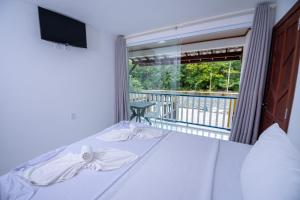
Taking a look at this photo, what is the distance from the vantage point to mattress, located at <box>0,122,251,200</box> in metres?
0.82

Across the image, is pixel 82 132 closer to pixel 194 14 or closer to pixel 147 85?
pixel 147 85

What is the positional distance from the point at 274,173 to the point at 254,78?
1.64 meters

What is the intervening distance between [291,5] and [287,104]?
1033 mm

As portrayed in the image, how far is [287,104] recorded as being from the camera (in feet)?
4.11

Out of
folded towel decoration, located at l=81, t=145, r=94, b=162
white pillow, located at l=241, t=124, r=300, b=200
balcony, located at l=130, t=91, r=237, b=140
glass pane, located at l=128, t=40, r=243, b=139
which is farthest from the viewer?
balcony, located at l=130, t=91, r=237, b=140

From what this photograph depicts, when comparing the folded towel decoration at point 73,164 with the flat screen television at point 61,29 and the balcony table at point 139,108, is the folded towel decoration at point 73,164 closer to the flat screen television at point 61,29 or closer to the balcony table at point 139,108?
the flat screen television at point 61,29

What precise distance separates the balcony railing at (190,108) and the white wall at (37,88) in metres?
1.27

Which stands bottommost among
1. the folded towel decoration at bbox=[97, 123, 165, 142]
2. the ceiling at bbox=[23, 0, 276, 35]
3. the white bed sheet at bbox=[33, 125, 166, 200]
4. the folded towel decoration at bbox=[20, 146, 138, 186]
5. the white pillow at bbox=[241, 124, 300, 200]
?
the white bed sheet at bbox=[33, 125, 166, 200]

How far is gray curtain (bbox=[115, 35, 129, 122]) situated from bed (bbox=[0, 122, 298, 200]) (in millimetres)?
1770

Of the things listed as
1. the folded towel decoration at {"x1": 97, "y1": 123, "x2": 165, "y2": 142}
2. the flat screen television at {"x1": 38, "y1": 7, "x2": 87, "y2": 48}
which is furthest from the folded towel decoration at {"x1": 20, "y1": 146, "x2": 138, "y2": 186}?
the flat screen television at {"x1": 38, "y1": 7, "x2": 87, "y2": 48}

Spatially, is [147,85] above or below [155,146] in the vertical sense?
above

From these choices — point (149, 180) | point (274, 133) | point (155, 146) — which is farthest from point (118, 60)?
point (274, 133)

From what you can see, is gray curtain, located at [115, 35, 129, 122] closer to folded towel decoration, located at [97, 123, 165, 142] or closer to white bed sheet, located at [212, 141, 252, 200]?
folded towel decoration, located at [97, 123, 165, 142]

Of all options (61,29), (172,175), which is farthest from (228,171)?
(61,29)
